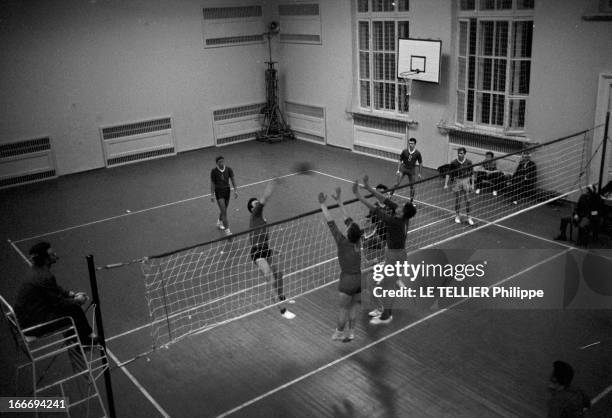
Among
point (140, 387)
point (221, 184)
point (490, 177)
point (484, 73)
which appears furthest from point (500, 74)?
point (140, 387)

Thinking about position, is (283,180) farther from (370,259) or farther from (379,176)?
(370,259)

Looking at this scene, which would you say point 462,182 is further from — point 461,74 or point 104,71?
point 104,71

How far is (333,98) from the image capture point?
1819 centimetres

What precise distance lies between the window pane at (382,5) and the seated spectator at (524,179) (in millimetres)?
5583

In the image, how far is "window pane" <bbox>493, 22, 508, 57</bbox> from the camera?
1334 cm

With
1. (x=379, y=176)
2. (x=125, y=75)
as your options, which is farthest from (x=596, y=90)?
(x=125, y=75)

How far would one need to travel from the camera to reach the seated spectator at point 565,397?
505cm

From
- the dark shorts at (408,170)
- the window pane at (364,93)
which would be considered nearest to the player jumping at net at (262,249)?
the dark shorts at (408,170)

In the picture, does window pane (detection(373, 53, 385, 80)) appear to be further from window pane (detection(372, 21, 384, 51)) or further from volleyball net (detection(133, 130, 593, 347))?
volleyball net (detection(133, 130, 593, 347))

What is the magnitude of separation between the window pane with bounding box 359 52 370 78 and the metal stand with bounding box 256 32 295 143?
11.3 feet

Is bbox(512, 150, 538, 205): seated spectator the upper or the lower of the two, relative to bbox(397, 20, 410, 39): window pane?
lower

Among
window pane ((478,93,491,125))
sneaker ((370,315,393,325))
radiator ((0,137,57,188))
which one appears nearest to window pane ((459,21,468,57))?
window pane ((478,93,491,125))

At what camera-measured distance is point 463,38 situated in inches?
559

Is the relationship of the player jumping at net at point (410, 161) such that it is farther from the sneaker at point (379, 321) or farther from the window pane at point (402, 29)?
the sneaker at point (379, 321)
